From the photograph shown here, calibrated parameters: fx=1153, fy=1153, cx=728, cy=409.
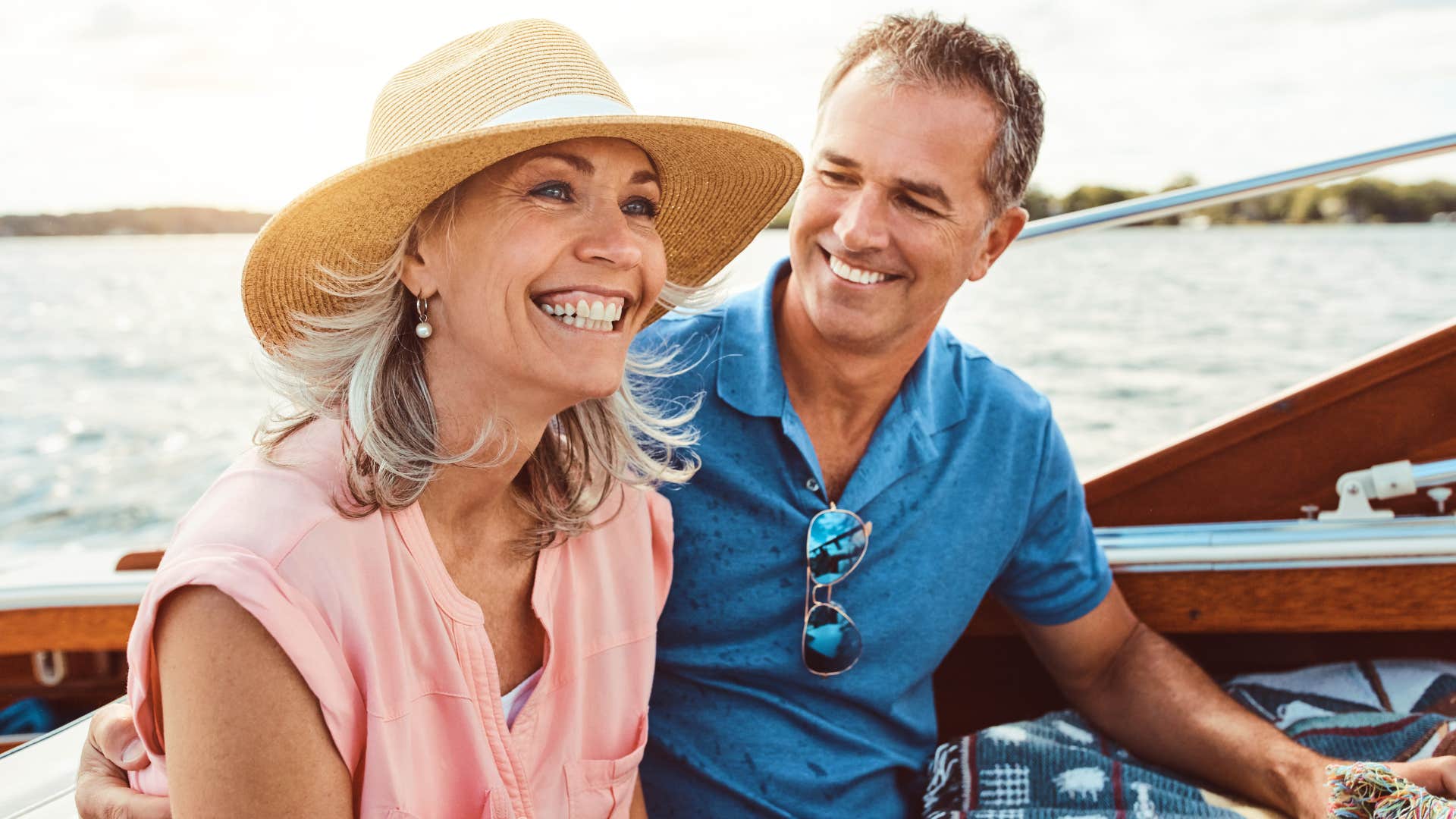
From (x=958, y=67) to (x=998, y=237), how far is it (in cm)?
32

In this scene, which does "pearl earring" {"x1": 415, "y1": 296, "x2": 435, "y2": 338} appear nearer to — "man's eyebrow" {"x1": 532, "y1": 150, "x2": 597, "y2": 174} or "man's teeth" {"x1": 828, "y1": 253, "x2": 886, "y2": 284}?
"man's eyebrow" {"x1": 532, "y1": 150, "x2": 597, "y2": 174}

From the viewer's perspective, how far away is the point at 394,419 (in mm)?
1240

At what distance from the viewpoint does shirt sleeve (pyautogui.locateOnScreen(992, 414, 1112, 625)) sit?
5.99 feet

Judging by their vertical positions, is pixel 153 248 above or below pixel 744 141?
below

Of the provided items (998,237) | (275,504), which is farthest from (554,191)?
(998,237)

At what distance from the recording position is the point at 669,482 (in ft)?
5.44

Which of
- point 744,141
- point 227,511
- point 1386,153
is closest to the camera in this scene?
point 227,511

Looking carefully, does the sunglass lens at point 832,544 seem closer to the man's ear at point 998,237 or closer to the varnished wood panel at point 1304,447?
the man's ear at point 998,237

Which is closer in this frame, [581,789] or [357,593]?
[357,593]

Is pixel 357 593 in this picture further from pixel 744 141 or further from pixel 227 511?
pixel 744 141

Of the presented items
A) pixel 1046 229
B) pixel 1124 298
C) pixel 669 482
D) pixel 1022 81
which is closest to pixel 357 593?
pixel 669 482

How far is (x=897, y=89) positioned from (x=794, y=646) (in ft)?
2.72

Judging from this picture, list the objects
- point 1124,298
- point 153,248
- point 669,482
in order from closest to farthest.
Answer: point 669,482 < point 1124,298 < point 153,248

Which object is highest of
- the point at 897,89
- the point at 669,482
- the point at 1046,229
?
the point at 897,89
